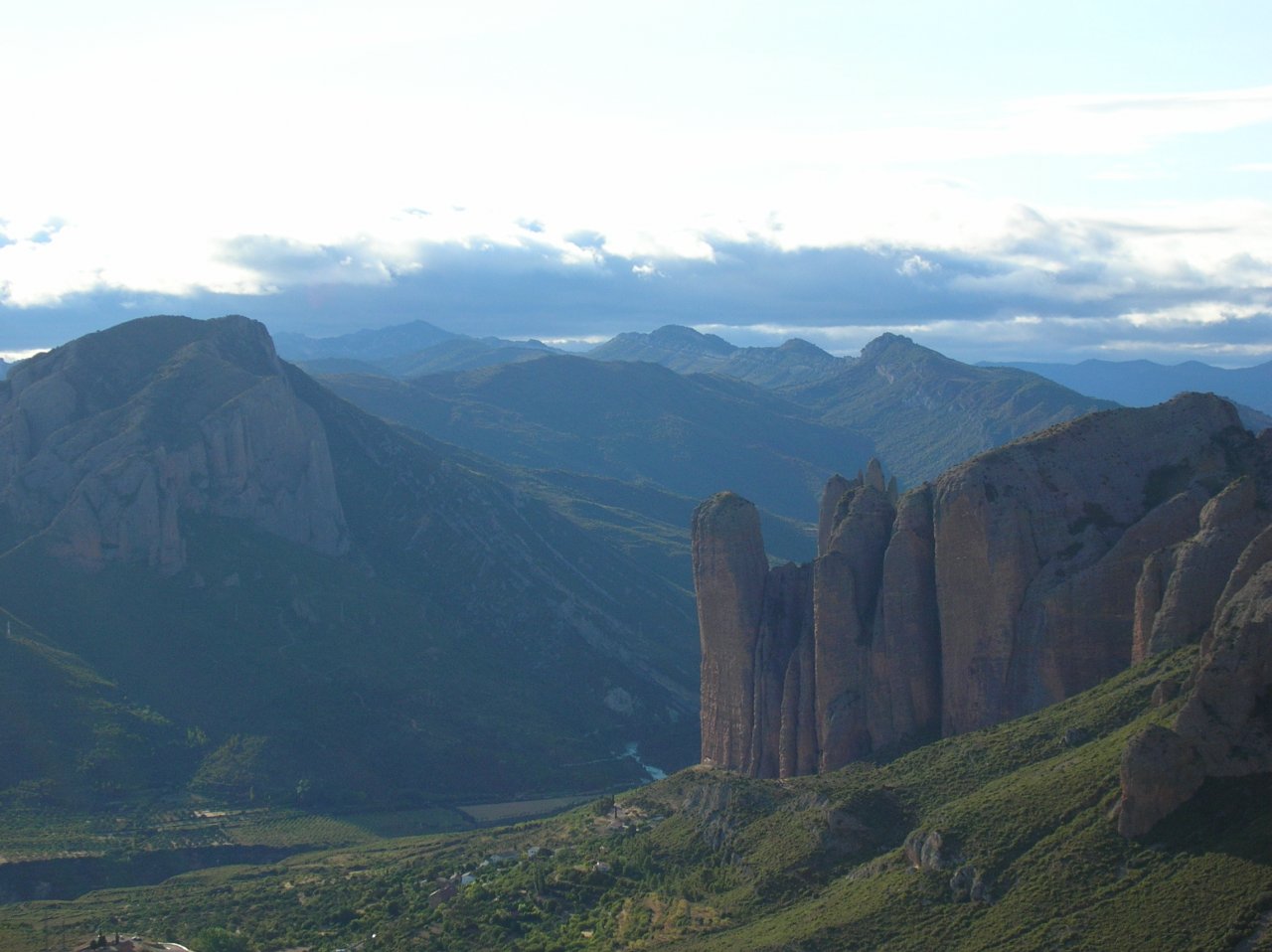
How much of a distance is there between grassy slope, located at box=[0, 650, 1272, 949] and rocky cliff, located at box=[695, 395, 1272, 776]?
377 centimetres

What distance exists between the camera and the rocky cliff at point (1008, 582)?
85.3 metres

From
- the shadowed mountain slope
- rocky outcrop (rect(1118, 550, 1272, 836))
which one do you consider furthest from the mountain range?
the shadowed mountain slope

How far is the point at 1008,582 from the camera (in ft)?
300

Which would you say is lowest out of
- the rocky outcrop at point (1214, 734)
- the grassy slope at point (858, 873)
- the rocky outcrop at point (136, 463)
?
the grassy slope at point (858, 873)

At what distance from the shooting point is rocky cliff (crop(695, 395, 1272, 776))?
85312 mm

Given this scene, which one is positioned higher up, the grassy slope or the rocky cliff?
the rocky cliff

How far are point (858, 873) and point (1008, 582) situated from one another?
1918cm

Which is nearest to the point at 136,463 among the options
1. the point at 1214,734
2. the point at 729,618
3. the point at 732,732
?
the point at 729,618

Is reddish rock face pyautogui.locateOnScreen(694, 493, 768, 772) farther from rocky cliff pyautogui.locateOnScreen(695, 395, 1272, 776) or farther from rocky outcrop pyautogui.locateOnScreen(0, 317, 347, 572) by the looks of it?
rocky outcrop pyautogui.locateOnScreen(0, 317, 347, 572)

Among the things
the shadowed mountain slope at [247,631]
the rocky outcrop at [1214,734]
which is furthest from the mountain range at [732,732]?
the shadowed mountain slope at [247,631]

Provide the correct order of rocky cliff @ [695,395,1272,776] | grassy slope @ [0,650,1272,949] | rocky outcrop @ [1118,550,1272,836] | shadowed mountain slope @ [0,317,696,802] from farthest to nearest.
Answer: shadowed mountain slope @ [0,317,696,802] < rocky cliff @ [695,395,1272,776] < rocky outcrop @ [1118,550,1272,836] < grassy slope @ [0,650,1272,949]

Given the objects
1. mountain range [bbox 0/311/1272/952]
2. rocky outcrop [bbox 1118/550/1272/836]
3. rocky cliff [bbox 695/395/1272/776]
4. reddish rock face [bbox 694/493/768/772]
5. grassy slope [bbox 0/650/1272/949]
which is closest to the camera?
Result: grassy slope [bbox 0/650/1272/949]

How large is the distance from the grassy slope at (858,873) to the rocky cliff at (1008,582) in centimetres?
377

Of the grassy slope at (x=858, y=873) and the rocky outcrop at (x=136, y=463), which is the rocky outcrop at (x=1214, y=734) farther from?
the rocky outcrop at (x=136, y=463)
